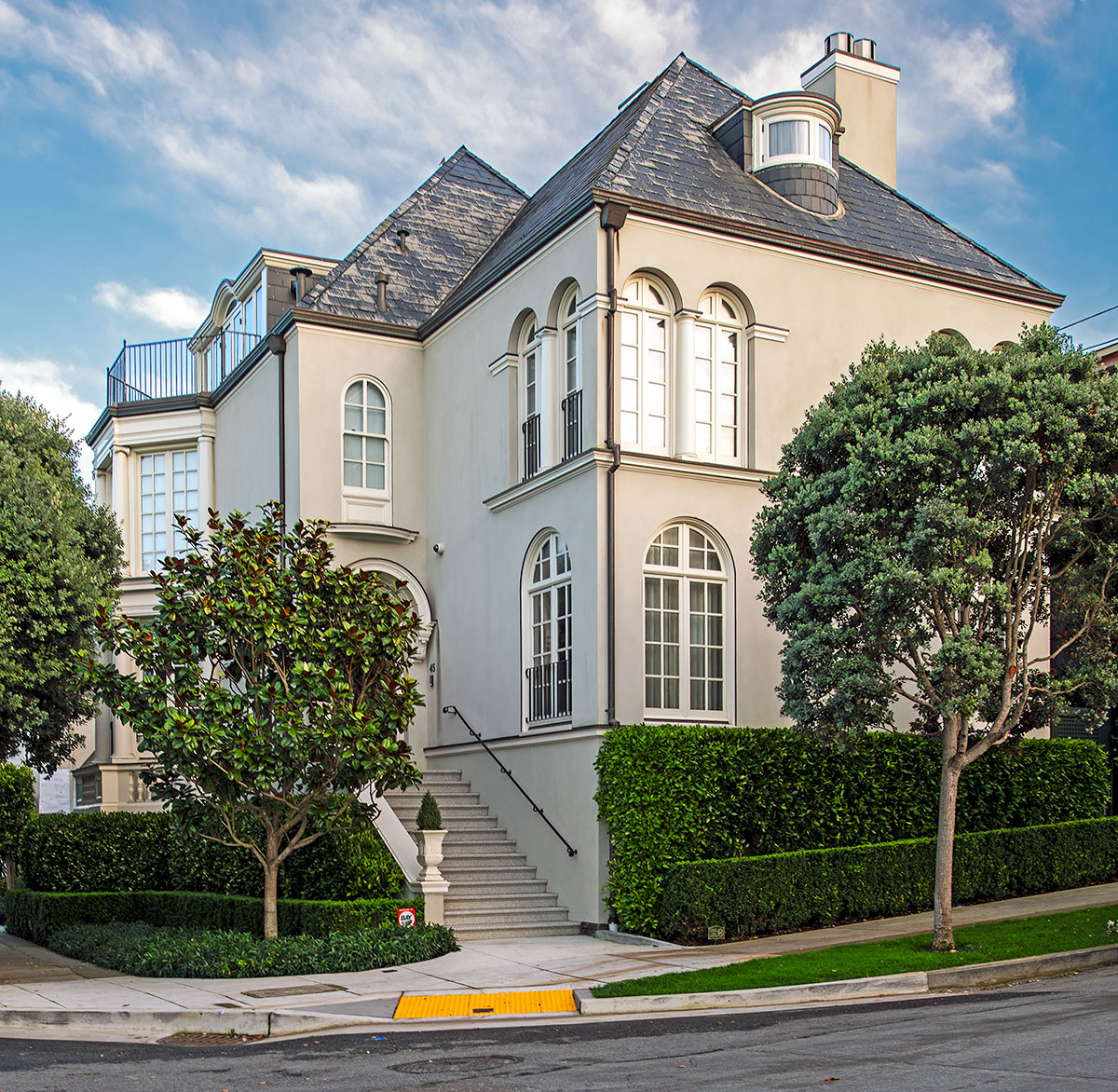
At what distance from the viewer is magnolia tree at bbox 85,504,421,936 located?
13945mm

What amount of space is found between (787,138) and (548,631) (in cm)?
844

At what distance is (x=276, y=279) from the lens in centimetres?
2400

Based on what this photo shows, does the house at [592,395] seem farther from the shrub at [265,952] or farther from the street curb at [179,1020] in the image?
the street curb at [179,1020]

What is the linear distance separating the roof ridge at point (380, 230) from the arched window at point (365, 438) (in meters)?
1.73

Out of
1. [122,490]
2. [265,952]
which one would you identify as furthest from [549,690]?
[122,490]

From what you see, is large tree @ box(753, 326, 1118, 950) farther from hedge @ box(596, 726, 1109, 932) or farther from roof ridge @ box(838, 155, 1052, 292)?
roof ridge @ box(838, 155, 1052, 292)

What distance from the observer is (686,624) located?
16.9m

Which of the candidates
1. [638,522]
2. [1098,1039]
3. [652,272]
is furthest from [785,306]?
[1098,1039]

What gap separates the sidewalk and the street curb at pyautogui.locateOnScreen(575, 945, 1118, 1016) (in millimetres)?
→ 818

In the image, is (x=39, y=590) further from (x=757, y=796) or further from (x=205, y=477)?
(x=205, y=477)

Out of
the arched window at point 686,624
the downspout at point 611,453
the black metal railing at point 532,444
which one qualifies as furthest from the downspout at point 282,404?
the arched window at point 686,624

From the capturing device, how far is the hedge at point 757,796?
14875 mm

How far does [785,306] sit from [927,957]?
9554 mm

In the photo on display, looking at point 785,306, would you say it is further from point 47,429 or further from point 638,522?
point 47,429
